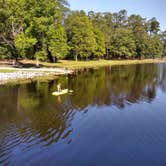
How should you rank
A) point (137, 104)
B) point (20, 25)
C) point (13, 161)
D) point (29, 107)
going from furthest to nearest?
point (20, 25) < point (137, 104) < point (29, 107) < point (13, 161)

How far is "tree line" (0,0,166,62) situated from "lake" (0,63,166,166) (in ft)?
75.5

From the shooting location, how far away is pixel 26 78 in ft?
107

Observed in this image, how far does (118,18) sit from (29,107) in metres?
88.7

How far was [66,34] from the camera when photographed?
63.8 meters

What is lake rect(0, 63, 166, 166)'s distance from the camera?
9390 mm

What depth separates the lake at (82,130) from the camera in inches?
370

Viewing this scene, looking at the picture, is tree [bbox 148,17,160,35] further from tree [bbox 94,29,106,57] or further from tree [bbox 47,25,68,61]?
tree [bbox 47,25,68,61]

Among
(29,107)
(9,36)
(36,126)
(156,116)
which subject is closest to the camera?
(36,126)

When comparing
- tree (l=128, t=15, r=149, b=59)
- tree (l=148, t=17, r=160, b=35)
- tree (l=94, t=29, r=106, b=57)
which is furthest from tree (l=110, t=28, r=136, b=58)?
tree (l=148, t=17, r=160, b=35)

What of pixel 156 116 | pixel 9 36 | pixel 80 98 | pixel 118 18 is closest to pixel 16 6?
pixel 9 36

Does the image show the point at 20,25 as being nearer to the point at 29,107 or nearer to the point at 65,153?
the point at 29,107

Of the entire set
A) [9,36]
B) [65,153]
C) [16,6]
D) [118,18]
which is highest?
[118,18]

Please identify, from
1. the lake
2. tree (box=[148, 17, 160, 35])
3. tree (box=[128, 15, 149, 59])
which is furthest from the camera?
tree (box=[148, 17, 160, 35])

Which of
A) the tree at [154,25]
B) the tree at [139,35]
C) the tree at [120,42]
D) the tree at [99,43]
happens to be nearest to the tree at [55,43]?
the tree at [99,43]
